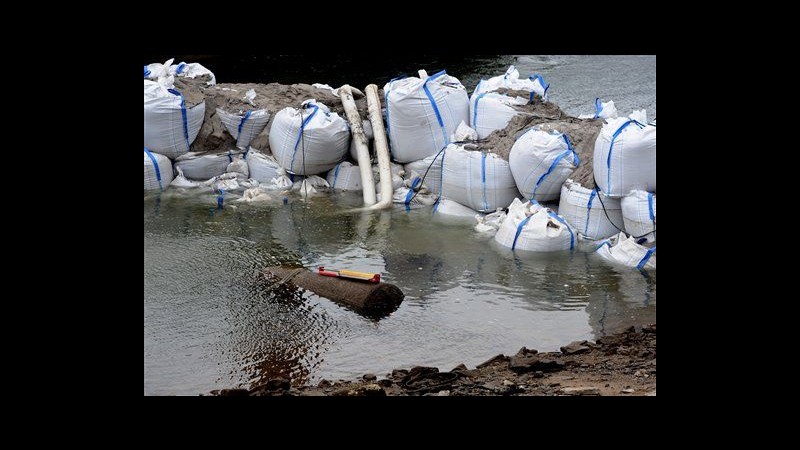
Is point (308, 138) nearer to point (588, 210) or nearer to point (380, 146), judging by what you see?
point (380, 146)

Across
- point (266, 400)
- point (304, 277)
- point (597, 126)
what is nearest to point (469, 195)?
point (597, 126)

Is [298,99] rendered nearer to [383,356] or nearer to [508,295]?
[508,295]

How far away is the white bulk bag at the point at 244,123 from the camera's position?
Result: 8234 mm

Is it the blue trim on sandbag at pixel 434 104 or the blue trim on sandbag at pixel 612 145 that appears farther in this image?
the blue trim on sandbag at pixel 434 104

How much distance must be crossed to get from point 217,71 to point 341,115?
4.23 m

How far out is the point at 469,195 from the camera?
24.3 ft

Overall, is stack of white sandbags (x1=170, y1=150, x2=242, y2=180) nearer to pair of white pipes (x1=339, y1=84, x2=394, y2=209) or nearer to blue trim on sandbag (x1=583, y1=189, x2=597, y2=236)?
pair of white pipes (x1=339, y1=84, x2=394, y2=209)

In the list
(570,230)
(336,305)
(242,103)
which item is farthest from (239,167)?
(570,230)

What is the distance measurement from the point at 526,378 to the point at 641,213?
232cm

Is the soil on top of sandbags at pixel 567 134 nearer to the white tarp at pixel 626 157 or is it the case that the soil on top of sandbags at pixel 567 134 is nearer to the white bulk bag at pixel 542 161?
the white bulk bag at pixel 542 161

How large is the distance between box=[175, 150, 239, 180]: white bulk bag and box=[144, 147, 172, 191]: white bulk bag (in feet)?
0.49

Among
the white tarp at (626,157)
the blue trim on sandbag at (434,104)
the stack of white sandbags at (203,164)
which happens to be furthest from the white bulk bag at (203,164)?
the white tarp at (626,157)

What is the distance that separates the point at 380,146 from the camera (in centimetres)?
795

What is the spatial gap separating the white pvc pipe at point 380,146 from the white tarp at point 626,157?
1.88m
